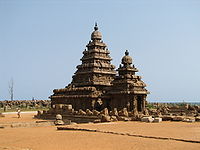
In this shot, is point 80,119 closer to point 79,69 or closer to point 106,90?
point 106,90

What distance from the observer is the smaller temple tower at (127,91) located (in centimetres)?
3062

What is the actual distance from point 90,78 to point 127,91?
24.6 feet

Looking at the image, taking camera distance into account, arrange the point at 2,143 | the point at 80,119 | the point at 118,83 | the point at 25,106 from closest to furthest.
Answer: the point at 2,143
the point at 80,119
the point at 118,83
the point at 25,106

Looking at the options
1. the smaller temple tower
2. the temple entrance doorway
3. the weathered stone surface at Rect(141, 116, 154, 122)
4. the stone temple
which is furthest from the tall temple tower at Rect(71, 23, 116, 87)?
the weathered stone surface at Rect(141, 116, 154, 122)

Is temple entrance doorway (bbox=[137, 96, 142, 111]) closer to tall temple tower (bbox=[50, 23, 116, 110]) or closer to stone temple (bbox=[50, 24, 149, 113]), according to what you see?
stone temple (bbox=[50, 24, 149, 113])

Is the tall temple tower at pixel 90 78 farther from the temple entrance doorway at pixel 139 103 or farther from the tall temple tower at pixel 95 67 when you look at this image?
the temple entrance doorway at pixel 139 103

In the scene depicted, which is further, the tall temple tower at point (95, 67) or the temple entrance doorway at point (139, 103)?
the tall temple tower at point (95, 67)

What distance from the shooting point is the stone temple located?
3098 cm

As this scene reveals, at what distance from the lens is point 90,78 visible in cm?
3641

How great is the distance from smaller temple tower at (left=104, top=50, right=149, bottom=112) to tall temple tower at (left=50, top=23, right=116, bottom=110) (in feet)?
6.40

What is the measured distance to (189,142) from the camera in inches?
495

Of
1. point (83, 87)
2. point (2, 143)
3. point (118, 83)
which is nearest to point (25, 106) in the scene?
point (83, 87)

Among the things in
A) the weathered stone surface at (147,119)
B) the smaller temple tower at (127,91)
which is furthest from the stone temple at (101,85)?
the weathered stone surface at (147,119)

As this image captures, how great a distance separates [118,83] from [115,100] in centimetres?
200
